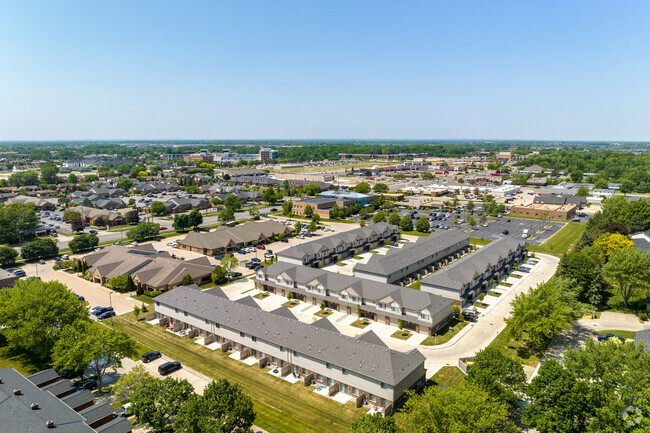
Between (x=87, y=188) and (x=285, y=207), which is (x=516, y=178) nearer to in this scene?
(x=285, y=207)

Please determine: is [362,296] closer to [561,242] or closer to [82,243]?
[561,242]

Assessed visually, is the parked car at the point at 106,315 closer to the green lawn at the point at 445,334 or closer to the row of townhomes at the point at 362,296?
the row of townhomes at the point at 362,296

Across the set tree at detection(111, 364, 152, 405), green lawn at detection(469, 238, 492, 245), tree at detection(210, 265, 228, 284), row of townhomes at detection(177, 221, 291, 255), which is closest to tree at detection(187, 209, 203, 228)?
row of townhomes at detection(177, 221, 291, 255)

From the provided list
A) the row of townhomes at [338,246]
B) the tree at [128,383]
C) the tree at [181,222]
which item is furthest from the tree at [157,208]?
the tree at [128,383]

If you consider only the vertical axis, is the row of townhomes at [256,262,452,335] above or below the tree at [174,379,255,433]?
below

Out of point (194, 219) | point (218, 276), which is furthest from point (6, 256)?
point (218, 276)

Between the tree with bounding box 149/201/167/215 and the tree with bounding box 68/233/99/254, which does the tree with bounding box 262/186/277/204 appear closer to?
the tree with bounding box 149/201/167/215
